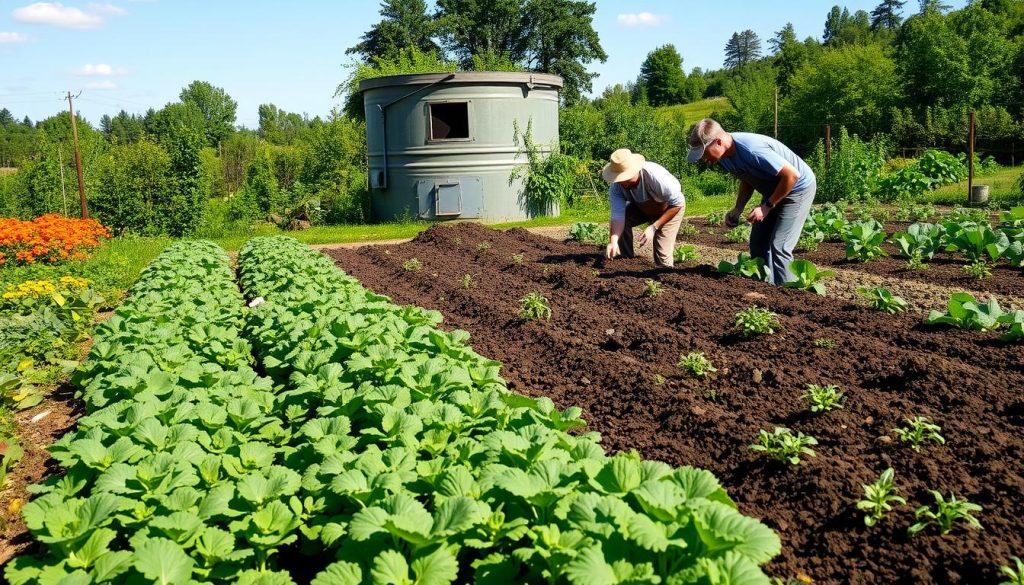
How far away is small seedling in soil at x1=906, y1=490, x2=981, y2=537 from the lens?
293 centimetres

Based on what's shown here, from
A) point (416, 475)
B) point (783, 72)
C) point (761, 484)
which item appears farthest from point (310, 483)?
point (783, 72)

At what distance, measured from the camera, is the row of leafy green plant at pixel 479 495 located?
7.14 ft

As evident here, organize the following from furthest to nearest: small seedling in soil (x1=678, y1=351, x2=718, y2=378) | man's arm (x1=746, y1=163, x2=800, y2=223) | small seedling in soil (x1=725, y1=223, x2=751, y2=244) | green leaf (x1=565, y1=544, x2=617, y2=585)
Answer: small seedling in soil (x1=725, y1=223, x2=751, y2=244)
man's arm (x1=746, y1=163, x2=800, y2=223)
small seedling in soil (x1=678, y1=351, x2=718, y2=378)
green leaf (x1=565, y1=544, x2=617, y2=585)

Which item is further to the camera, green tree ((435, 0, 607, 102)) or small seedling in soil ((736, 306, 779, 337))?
green tree ((435, 0, 607, 102))

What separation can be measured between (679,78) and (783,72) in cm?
2545

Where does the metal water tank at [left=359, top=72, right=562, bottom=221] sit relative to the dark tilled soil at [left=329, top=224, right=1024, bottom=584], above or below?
above

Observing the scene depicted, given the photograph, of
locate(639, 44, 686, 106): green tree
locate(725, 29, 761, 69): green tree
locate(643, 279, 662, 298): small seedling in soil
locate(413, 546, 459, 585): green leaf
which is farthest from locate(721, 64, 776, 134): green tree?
locate(725, 29, 761, 69): green tree

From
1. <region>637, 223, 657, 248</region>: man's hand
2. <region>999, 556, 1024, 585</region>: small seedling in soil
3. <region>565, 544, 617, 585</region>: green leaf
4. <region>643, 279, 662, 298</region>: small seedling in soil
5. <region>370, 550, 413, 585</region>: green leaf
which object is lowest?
<region>999, 556, 1024, 585</region>: small seedling in soil

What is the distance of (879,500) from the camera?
10.3 feet

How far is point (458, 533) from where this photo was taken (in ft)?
8.13

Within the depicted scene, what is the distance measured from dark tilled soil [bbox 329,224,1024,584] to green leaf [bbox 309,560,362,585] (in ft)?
5.19

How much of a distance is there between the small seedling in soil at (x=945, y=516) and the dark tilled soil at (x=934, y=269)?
4.95m

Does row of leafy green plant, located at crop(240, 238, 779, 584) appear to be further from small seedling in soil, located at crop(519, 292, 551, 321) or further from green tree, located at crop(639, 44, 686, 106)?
green tree, located at crop(639, 44, 686, 106)

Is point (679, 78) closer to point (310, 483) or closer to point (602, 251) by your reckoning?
point (602, 251)
